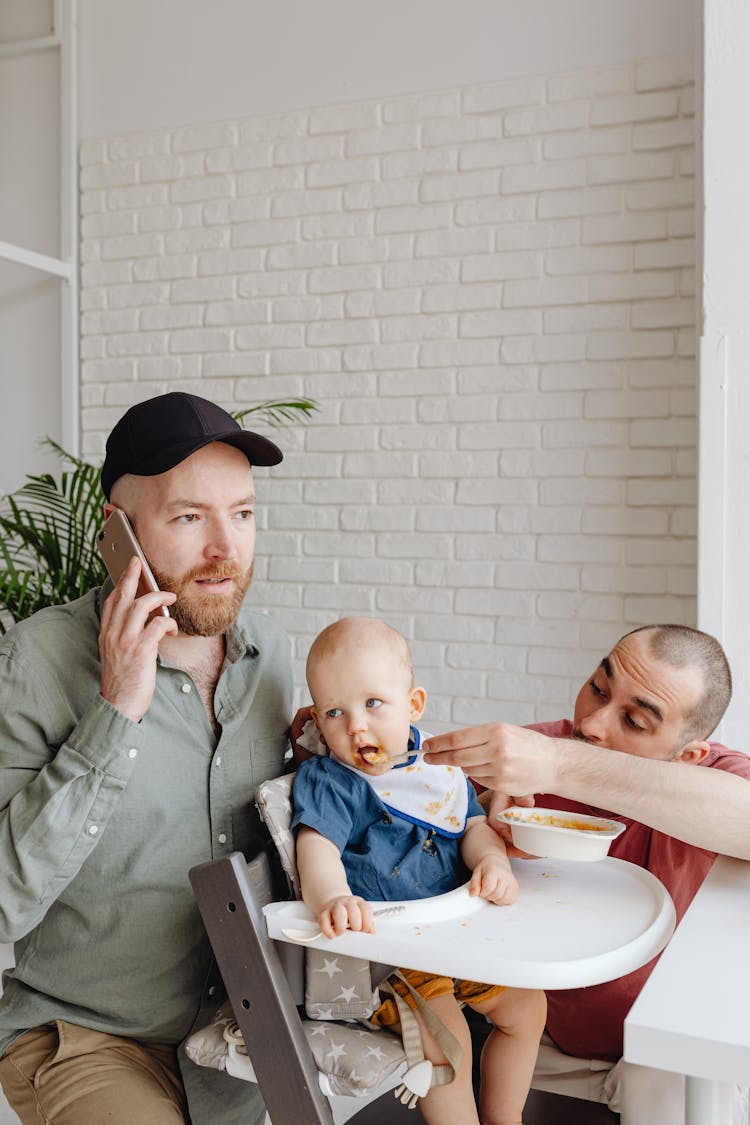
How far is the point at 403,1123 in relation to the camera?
5.69 ft

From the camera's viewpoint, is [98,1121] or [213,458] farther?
[213,458]

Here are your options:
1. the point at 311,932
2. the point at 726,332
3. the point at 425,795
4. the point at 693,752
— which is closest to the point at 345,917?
the point at 311,932

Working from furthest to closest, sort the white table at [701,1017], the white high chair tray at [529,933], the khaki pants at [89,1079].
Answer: the khaki pants at [89,1079] → the white high chair tray at [529,933] → the white table at [701,1017]

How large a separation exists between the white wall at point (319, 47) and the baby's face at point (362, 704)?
316 cm

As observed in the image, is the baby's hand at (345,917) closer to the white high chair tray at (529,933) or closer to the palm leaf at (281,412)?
the white high chair tray at (529,933)

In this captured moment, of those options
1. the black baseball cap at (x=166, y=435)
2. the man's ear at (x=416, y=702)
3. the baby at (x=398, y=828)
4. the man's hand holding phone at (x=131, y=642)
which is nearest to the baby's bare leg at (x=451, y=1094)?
the baby at (x=398, y=828)

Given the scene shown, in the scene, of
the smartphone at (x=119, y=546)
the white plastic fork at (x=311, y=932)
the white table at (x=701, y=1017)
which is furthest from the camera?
the smartphone at (x=119, y=546)

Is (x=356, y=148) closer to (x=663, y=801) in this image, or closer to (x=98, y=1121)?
(x=663, y=801)

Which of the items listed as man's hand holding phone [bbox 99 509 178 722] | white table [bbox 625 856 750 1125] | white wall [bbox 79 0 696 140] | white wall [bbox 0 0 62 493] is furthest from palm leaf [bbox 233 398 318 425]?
white table [bbox 625 856 750 1125]

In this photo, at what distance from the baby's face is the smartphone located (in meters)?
0.28

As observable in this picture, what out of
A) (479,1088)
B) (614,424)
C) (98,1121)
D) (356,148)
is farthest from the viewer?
(356,148)

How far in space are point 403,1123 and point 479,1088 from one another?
15cm

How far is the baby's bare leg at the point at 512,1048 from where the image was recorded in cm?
Answer: 158

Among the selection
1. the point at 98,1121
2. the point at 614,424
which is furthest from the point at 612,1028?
the point at 614,424
